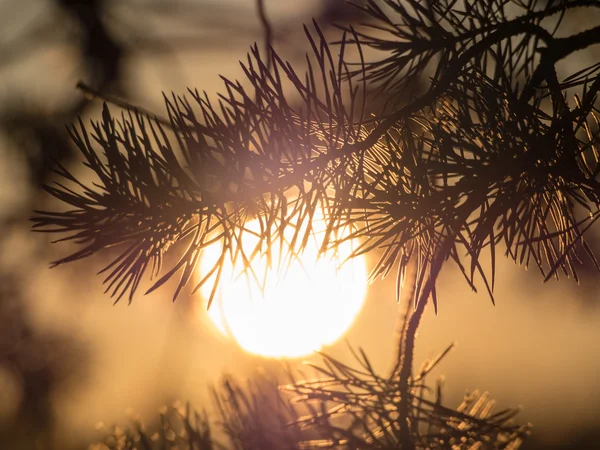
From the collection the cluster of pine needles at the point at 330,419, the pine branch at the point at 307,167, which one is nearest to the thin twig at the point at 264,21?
the pine branch at the point at 307,167

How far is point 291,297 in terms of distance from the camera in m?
0.37

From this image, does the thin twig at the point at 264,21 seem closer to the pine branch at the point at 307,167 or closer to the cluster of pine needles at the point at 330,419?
the pine branch at the point at 307,167

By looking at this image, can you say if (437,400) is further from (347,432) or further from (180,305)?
(180,305)

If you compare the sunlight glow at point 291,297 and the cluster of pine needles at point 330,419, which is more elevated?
the sunlight glow at point 291,297

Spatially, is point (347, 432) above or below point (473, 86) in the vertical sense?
below


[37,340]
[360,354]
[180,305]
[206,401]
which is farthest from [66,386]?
[360,354]

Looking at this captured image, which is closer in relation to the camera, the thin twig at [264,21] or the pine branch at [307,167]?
the pine branch at [307,167]

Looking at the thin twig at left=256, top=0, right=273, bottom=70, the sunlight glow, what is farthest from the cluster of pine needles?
the thin twig at left=256, top=0, right=273, bottom=70

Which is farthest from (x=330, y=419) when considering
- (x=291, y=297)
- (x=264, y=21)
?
(x=264, y=21)

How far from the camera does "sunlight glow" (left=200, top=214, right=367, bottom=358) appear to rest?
11.9 inches

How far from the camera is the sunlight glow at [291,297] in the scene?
11.9 inches

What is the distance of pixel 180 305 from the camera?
1164 millimetres

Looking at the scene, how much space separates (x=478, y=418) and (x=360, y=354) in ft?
0.27

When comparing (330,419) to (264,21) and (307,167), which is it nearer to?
(307,167)
